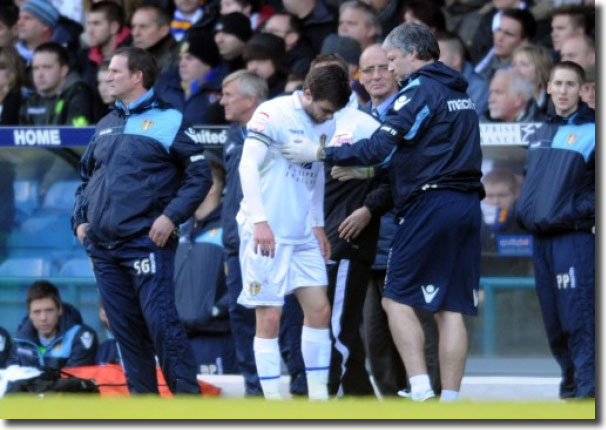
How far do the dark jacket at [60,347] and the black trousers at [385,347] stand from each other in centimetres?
199

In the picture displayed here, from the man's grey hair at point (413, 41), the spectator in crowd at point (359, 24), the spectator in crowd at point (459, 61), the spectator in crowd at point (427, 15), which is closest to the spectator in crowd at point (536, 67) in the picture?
the spectator in crowd at point (459, 61)

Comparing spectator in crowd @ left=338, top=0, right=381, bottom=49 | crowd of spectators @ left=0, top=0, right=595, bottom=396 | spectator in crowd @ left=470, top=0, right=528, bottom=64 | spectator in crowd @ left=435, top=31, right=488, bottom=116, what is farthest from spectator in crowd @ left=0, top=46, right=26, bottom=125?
spectator in crowd @ left=470, top=0, right=528, bottom=64

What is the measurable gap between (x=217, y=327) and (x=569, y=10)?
3472mm

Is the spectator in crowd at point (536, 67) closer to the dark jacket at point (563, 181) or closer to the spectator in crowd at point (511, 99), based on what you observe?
the spectator in crowd at point (511, 99)

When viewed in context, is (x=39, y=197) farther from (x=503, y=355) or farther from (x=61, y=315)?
(x=503, y=355)

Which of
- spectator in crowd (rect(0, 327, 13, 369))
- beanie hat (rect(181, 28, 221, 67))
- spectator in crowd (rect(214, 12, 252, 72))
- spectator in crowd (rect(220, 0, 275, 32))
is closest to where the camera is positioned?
spectator in crowd (rect(0, 327, 13, 369))

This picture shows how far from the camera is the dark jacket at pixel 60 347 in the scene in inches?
399

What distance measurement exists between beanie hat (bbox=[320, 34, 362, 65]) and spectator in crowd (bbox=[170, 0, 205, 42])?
8.19 ft

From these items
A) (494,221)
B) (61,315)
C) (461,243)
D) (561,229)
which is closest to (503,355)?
(494,221)

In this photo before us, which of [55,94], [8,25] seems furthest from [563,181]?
[8,25]

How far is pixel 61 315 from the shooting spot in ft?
33.6

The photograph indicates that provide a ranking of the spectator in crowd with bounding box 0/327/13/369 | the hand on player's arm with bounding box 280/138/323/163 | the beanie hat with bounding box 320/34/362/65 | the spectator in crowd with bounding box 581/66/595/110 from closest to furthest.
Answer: the hand on player's arm with bounding box 280/138/323/163, the spectator in crowd with bounding box 581/66/595/110, the spectator in crowd with bounding box 0/327/13/369, the beanie hat with bounding box 320/34/362/65

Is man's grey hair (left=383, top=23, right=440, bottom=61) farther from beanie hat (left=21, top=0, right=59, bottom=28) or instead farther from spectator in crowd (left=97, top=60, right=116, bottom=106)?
beanie hat (left=21, top=0, right=59, bottom=28)

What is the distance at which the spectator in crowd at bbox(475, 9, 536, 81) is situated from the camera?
11.3 m
